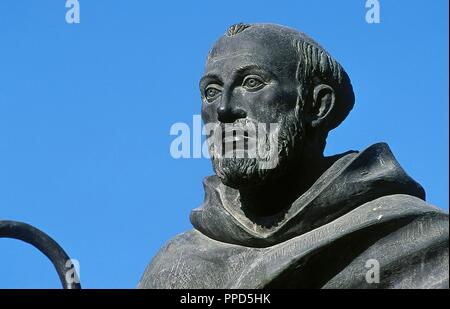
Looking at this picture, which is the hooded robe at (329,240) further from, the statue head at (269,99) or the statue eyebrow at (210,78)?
the statue eyebrow at (210,78)

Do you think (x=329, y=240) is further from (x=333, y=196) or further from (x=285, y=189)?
(x=285, y=189)

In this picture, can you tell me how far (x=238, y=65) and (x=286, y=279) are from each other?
4.04 feet

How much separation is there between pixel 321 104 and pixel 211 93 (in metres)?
0.62

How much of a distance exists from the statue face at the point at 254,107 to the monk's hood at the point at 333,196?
0.75 ft

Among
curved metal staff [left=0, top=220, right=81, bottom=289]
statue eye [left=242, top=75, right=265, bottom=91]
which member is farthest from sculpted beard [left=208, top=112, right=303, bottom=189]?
curved metal staff [left=0, top=220, right=81, bottom=289]

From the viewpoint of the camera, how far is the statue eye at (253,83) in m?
9.13

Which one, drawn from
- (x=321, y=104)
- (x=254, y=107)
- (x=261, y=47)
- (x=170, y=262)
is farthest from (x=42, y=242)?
(x=321, y=104)

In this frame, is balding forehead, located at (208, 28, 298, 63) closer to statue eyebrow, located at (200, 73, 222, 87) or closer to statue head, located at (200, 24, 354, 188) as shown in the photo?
statue head, located at (200, 24, 354, 188)

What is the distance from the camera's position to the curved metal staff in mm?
8945

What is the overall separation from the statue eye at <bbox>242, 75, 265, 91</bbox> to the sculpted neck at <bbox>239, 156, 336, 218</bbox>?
48 centimetres

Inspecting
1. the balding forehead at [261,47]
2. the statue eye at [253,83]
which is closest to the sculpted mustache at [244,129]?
the statue eye at [253,83]
